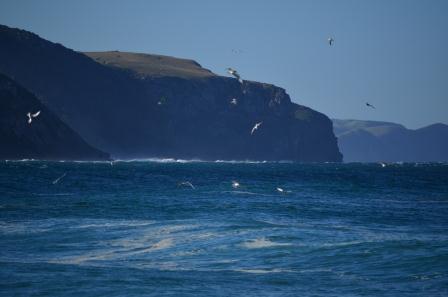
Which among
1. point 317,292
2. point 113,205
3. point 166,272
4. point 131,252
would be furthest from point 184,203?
point 317,292

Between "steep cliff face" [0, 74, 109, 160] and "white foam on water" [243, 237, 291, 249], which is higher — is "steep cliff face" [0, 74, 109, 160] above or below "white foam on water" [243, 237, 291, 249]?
above

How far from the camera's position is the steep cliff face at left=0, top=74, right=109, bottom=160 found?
472ft

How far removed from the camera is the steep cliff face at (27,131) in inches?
5664

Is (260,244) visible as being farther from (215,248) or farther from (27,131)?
(27,131)

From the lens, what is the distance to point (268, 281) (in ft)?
78.7

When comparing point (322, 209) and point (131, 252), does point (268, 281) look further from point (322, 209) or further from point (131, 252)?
point (322, 209)

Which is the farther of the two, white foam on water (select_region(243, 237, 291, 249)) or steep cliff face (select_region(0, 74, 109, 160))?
steep cliff face (select_region(0, 74, 109, 160))

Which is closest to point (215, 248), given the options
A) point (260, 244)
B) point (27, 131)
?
point (260, 244)

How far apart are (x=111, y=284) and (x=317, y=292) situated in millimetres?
6597

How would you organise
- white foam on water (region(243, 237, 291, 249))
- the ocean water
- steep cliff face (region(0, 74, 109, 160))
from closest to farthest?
the ocean water → white foam on water (region(243, 237, 291, 249)) → steep cliff face (region(0, 74, 109, 160))

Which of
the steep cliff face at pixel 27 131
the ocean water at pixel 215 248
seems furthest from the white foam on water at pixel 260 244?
the steep cliff face at pixel 27 131

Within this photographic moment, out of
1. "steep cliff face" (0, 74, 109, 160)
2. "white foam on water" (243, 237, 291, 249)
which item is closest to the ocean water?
"white foam on water" (243, 237, 291, 249)

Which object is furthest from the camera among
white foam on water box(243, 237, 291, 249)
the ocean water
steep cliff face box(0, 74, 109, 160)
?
steep cliff face box(0, 74, 109, 160)

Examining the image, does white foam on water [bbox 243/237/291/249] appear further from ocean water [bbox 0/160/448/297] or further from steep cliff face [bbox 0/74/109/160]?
steep cliff face [bbox 0/74/109/160]
